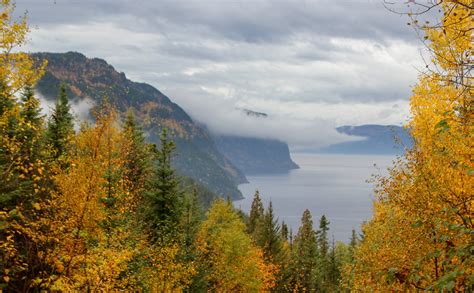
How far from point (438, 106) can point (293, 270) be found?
156ft

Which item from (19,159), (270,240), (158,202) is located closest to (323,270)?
(270,240)

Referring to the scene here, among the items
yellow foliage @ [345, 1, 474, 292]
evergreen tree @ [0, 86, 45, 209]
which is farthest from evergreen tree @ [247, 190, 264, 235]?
yellow foliage @ [345, 1, 474, 292]

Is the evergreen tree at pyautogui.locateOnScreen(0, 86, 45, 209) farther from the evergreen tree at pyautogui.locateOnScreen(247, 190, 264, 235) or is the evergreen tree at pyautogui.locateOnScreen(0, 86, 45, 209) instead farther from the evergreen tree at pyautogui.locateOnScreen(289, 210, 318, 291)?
the evergreen tree at pyautogui.locateOnScreen(247, 190, 264, 235)

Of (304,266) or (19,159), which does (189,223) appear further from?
(304,266)

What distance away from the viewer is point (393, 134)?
589 inches

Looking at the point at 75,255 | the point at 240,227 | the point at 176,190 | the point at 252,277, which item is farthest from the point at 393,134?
the point at 240,227

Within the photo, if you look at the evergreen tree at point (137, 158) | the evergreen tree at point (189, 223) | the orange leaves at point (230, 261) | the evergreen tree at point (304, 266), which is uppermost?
the evergreen tree at point (137, 158)

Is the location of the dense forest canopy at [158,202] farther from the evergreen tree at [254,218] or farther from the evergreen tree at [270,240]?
the evergreen tree at [254,218]

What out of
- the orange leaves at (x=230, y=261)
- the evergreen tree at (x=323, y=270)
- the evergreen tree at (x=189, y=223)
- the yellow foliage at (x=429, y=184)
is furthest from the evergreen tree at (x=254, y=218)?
the yellow foliage at (x=429, y=184)

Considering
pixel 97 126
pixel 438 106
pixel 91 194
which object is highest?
pixel 438 106

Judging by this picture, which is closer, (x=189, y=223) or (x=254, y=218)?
(x=189, y=223)

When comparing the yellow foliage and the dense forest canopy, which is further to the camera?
the yellow foliage

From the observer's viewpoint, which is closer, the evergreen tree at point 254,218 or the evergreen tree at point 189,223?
the evergreen tree at point 189,223

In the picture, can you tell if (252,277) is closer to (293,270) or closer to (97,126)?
(293,270)
